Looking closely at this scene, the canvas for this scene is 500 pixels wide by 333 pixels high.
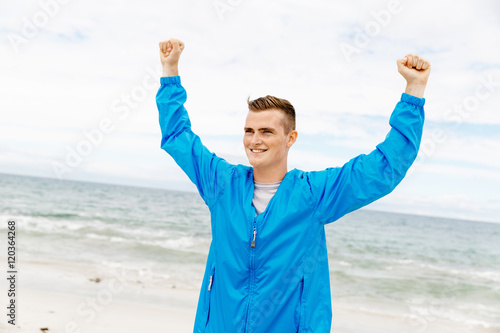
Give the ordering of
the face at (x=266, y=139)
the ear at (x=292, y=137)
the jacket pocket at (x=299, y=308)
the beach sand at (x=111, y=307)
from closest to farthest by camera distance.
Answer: the jacket pocket at (x=299, y=308)
the face at (x=266, y=139)
the ear at (x=292, y=137)
the beach sand at (x=111, y=307)

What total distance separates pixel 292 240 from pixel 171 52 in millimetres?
1318

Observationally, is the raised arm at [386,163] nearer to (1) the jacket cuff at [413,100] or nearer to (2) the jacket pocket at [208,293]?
(1) the jacket cuff at [413,100]

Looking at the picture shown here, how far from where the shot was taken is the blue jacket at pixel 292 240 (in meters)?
2.12

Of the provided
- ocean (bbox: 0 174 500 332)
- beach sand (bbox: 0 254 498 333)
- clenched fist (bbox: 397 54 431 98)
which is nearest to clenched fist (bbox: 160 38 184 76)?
clenched fist (bbox: 397 54 431 98)

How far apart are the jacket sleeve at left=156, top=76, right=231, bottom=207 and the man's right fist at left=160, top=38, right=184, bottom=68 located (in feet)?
0.31

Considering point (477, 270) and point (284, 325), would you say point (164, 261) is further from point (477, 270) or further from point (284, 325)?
point (477, 270)

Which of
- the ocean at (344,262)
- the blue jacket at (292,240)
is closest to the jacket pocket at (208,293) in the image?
the blue jacket at (292,240)

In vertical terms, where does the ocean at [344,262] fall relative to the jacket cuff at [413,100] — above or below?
below

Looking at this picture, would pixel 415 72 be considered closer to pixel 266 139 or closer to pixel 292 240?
pixel 266 139

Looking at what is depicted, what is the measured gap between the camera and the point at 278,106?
→ 2426 mm

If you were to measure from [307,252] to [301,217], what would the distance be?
0.18 m

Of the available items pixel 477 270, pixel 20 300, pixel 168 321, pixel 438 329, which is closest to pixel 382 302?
pixel 438 329

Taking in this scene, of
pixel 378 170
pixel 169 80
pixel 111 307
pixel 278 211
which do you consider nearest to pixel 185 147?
pixel 169 80

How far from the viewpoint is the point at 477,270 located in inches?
650
